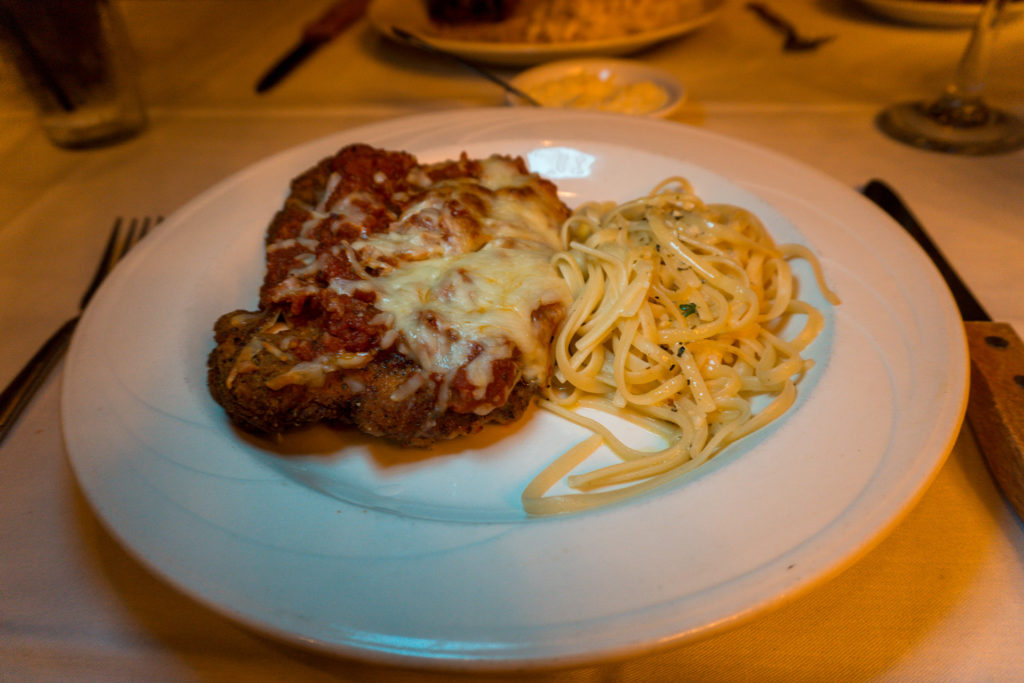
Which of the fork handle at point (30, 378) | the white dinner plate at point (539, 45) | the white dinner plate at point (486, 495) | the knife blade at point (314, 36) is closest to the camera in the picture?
the white dinner plate at point (486, 495)

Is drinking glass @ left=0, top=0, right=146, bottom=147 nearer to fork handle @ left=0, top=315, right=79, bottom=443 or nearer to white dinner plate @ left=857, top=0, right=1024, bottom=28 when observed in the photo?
fork handle @ left=0, top=315, right=79, bottom=443

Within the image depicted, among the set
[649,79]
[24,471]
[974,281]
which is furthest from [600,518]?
[649,79]

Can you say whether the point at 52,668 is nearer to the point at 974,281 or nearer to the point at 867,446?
the point at 867,446

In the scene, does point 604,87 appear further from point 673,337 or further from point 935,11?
point 935,11

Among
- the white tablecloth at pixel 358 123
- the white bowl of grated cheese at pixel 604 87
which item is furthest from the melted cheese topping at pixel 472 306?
the white bowl of grated cheese at pixel 604 87

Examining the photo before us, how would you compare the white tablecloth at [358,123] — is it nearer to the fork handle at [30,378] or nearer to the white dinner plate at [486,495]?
the fork handle at [30,378]

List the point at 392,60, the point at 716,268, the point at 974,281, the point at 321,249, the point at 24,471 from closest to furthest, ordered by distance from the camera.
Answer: the point at 24,471, the point at 321,249, the point at 716,268, the point at 974,281, the point at 392,60

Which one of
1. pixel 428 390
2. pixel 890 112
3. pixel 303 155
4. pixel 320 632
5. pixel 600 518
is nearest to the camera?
pixel 320 632

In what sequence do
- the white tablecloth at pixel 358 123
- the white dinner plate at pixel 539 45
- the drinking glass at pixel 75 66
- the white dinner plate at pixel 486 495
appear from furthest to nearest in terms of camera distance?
the white dinner plate at pixel 539 45 → the drinking glass at pixel 75 66 → the white tablecloth at pixel 358 123 → the white dinner plate at pixel 486 495
